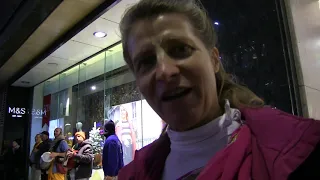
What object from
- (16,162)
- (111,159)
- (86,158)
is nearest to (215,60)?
(111,159)

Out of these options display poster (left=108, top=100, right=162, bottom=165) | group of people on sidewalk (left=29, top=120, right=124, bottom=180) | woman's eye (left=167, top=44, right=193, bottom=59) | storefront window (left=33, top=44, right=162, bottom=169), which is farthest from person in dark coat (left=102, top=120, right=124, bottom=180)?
woman's eye (left=167, top=44, right=193, bottom=59)

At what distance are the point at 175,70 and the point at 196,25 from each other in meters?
0.17

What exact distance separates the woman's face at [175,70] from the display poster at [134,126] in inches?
110

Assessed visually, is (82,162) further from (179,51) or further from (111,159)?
(179,51)

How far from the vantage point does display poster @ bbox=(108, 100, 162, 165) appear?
3.61m

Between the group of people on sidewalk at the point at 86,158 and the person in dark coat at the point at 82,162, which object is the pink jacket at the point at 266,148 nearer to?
the group of people on sidewalk at the point at 86,158

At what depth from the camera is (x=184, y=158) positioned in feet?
2.28

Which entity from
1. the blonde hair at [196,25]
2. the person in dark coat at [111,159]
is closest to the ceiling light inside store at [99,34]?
the person in dark coat at [111,159]

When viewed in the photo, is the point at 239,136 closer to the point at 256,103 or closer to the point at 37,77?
the point at 256,103

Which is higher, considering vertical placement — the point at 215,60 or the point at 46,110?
the point at 46,110

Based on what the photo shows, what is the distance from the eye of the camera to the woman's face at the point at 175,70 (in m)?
0.62

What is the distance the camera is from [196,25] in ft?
2.35

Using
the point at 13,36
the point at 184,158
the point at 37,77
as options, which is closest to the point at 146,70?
the point at 184,158

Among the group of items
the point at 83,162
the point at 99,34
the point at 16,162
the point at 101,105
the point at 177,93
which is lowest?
the point at 16,162
